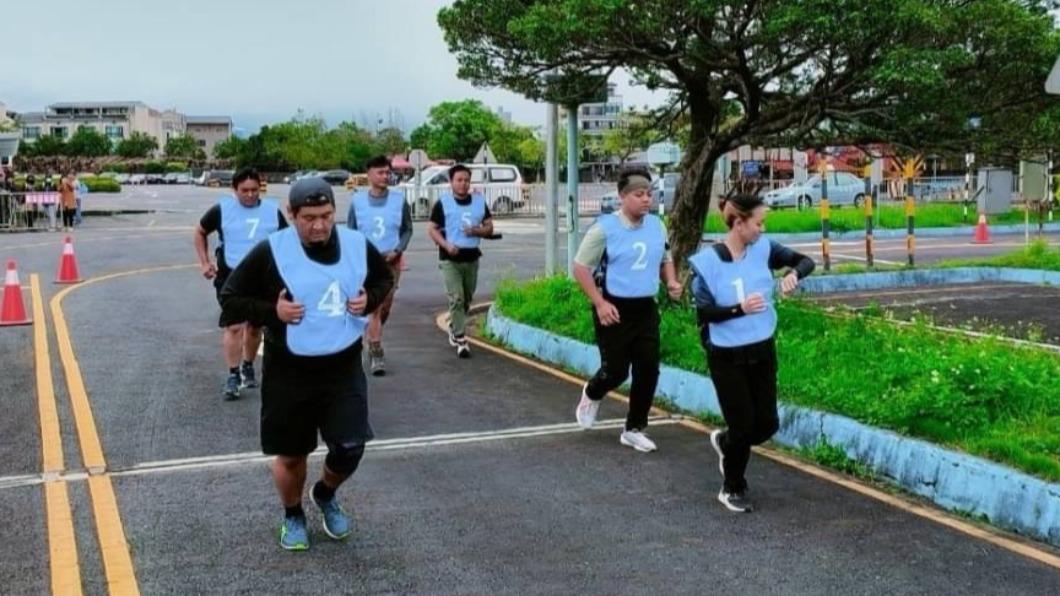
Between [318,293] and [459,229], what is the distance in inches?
225

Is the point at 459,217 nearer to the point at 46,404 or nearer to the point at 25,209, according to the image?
the point at 46,404

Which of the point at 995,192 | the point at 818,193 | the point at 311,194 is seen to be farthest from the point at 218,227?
the point at 818,193

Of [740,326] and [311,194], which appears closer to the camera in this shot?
[311,194]

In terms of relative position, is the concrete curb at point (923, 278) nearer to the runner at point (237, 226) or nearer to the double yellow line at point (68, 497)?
the runner at point (237, 226)

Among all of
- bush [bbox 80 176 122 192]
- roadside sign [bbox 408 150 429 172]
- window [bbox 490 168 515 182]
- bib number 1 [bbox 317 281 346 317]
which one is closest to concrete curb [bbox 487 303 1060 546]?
bib number 1 [bbox 317 281 346 317]

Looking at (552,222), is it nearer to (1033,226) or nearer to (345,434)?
(345,434)

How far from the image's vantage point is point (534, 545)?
557 cm

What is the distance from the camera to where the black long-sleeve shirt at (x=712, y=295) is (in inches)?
237

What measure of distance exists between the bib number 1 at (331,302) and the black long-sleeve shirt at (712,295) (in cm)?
200

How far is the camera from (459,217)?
35.4ft

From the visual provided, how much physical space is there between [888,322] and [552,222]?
Answer: 547cm

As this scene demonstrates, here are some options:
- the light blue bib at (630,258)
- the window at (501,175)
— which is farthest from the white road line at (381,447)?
the window at (501,175)

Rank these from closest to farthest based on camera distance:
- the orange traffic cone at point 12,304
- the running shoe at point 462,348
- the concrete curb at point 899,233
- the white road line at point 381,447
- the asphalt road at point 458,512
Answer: the asphalt road at point 458,512 < the white road line at point 381,447 < the running shoe at point 462,348 < the orange traffic cone at point 12,304 < the concrete curb at point 899,233

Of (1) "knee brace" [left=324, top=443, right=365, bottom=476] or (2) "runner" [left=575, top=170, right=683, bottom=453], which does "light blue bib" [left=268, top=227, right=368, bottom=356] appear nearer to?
(1) "knee brace" [left=324, top=443, right=365, bottom=476]
